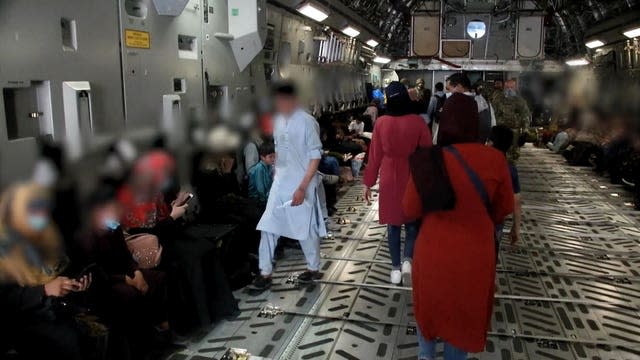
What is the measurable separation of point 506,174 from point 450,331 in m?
0.79

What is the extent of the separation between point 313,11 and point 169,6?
15.2 feet

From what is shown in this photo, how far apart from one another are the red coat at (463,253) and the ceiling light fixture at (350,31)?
9170 millimetres

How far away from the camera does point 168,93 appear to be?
179 inches

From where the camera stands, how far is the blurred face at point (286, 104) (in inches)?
177

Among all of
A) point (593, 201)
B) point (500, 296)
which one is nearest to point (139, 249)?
point (500, 296)

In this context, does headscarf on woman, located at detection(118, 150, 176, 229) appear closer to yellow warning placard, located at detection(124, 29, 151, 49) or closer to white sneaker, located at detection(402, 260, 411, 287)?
yellow warning placard, located at detection(124, 29, 151, 49)

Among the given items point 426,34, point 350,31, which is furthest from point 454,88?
point 426,34

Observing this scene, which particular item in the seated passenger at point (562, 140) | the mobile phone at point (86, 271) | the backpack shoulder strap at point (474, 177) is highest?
the backpack shoulder strap at point (474, 177)

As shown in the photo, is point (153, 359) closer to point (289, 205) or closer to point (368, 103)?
point (289, 205)

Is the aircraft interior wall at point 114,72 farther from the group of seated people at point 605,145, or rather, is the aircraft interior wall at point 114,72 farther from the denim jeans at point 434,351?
the group of seated people at point 605,145

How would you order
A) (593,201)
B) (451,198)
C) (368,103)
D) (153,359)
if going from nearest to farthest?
(451,198) < (153,359) < (593,201) < (368,103)

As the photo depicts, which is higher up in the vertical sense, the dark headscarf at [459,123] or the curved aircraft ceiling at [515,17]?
the curved aircraft ceiling at [515,17]

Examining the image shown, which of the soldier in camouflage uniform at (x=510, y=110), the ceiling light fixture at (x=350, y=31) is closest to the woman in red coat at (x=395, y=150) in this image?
the soldier in camouflage uniform at (x=510, y=110)

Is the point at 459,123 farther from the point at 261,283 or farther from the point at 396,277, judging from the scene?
the point at 261,283
